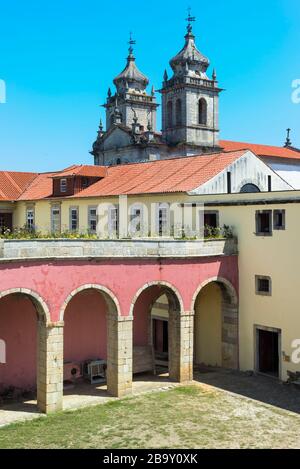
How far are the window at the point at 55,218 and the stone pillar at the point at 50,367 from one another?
19.4m

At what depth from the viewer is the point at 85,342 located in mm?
26172

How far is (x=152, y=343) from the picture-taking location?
96.2ft

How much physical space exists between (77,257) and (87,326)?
224 inches

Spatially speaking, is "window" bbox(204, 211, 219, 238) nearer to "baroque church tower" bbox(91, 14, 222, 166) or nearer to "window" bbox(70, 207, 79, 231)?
"window" bbox(70, 207, 79, 231)

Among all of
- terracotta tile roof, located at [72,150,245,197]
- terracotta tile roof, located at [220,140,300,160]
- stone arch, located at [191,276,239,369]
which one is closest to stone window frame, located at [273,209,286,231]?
stone arch, located at [191,276,239,369]

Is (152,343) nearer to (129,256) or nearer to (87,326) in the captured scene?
(87,326)

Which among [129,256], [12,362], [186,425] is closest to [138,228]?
[129,256]

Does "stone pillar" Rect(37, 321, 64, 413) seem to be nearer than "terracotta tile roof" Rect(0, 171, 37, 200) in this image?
Yes

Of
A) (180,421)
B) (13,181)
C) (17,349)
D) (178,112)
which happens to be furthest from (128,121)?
(180,421)

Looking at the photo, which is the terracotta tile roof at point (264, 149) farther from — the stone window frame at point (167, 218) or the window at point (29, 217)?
the stone window frame at point (167, 218)

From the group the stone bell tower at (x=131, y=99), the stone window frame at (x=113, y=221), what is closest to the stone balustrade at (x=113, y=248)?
the stone window frame at (x=113, y=221)

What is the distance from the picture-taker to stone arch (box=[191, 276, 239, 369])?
2627 cm

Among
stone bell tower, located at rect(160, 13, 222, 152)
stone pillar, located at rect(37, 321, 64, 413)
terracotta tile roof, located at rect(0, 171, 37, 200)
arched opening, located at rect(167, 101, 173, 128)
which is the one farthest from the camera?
arched opening, located at rect(167, 101, 173, 128)

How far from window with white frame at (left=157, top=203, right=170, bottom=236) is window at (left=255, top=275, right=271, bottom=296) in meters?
6.25
